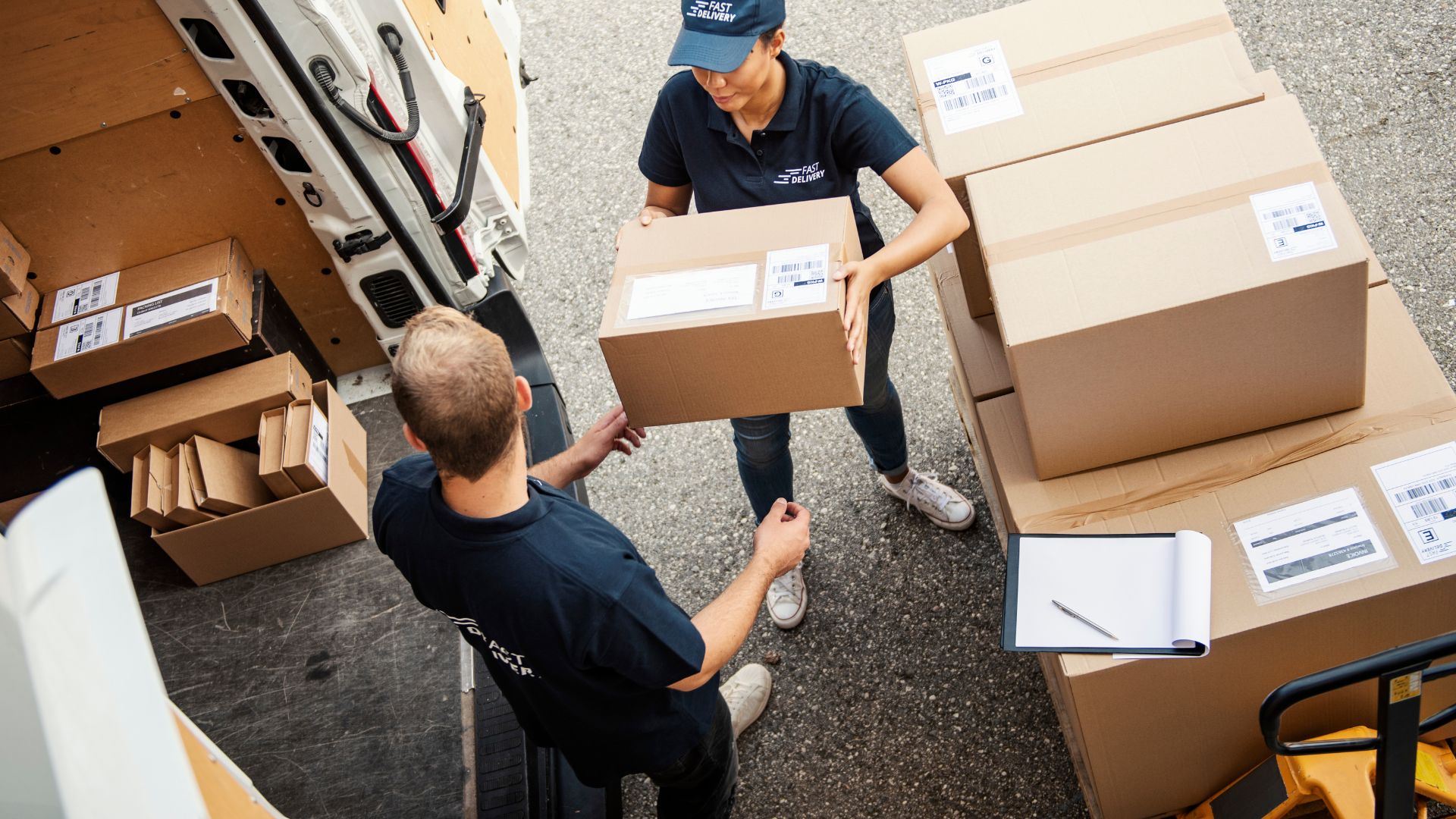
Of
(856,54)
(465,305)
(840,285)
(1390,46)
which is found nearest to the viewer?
(840,285)

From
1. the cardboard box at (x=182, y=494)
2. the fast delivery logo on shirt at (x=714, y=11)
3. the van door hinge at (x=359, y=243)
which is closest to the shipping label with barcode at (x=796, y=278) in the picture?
the fast delivery logo on shirt at (x=714, y=11)

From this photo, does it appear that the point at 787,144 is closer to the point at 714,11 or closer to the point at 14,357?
the point at 714,11

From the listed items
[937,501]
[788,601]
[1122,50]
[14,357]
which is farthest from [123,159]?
[1122,50]

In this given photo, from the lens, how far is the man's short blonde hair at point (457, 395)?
4.59 ft

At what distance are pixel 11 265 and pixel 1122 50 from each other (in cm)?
260

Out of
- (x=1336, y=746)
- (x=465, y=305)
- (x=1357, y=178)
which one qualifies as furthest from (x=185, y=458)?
(x=1357, y=178)

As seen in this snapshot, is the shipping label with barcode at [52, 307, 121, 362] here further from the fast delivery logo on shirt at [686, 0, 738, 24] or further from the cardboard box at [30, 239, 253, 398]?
the fast delivery logo on shirt at [686, 0, 738, 24]

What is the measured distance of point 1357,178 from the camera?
10.3ft

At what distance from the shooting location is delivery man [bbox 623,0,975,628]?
184 centimetres

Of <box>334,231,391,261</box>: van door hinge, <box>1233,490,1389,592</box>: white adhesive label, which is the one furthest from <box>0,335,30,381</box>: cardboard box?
<box>1233,490,1389,592</box>: white adhesive label

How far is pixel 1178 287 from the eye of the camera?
174cm

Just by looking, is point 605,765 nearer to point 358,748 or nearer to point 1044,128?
point 358,748

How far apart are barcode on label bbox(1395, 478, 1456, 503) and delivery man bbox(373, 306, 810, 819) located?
41.5 inches

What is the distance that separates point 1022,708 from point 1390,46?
2.60 meters
